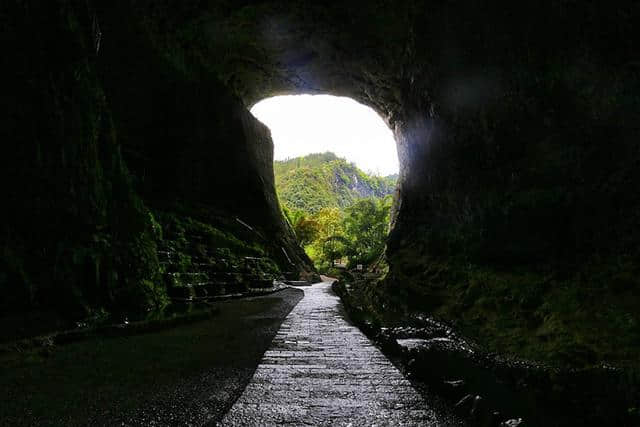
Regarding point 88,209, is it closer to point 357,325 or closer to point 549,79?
point 357,325

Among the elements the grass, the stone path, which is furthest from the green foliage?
the grass

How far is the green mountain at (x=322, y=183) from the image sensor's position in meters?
114

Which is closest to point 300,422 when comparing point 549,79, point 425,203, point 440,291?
point 440,291

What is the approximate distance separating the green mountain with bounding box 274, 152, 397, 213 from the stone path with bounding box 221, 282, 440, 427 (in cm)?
8744

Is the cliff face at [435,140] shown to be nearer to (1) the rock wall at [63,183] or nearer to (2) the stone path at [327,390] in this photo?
(1) the rock wall at [63,183]

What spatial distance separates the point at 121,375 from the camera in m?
3.68

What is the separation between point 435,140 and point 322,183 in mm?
116611

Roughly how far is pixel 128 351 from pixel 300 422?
3134 millimetres

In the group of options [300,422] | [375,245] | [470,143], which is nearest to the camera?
[300,422]

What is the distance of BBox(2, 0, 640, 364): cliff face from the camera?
650 centimetres

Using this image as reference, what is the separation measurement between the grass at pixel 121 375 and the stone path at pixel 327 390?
0.25 m

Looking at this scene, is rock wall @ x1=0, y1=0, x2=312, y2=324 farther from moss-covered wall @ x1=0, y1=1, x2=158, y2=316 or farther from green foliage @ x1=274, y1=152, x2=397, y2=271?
green foliage @ x1=274, y1=152, x2=397, y2=271

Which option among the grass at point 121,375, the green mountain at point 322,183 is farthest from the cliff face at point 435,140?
the green mountain at point 322,183

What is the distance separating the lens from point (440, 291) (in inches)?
432
